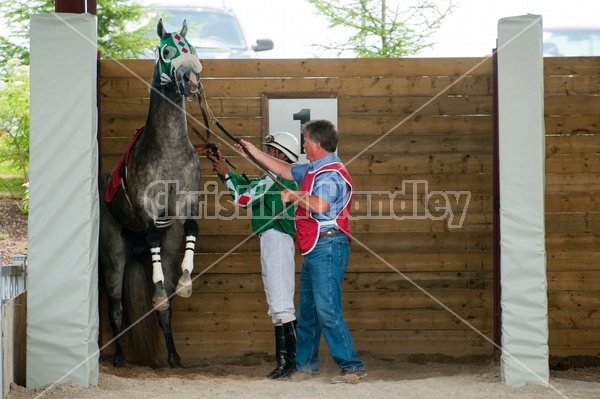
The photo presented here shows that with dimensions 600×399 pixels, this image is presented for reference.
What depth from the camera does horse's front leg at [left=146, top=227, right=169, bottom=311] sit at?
664 cm

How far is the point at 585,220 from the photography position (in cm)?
748

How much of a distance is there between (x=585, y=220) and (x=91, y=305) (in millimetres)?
4287

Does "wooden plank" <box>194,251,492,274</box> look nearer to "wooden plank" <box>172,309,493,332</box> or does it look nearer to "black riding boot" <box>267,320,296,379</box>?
"wooden plank" <box>172,309,493,332</box>

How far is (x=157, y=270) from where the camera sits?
6.62 meters

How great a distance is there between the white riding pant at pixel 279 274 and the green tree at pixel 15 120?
18.6 ft

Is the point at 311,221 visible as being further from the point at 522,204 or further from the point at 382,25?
the point at 382,25

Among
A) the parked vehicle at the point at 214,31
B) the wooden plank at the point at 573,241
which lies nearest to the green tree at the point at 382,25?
the parked vehicle at the point at 214,31

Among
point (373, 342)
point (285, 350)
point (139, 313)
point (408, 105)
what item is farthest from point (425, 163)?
point (139, 313)

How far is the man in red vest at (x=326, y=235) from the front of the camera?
20.3 ft

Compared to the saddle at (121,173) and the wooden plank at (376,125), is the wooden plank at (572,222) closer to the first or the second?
the wooden plank at (376,125)

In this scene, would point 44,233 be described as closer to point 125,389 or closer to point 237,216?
point 125,389

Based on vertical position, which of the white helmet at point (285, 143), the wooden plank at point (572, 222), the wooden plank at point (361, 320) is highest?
the white helmet at point (285, 143)

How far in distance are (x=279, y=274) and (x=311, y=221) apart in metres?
0.60

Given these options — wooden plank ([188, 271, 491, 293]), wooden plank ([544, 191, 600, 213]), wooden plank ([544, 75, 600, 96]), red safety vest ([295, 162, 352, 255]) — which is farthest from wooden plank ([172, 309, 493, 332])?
wooden plank ([544, 75, 600, 96])
